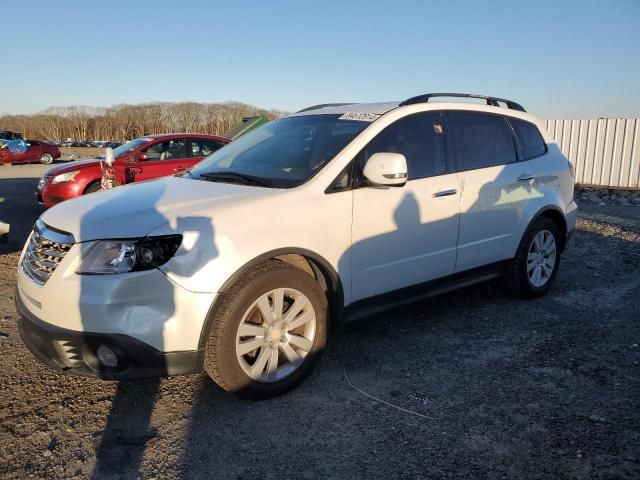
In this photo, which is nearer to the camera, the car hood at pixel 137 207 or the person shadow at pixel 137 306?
the person shadow at pixel 137 306

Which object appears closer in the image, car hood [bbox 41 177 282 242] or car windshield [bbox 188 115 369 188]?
car hood [bbox 41 177 282 242]

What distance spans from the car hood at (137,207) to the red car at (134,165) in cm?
576

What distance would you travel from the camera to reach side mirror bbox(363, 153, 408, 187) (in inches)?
131

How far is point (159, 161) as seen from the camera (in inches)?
382

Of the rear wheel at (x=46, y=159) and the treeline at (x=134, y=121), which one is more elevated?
the treeline at (x=134, y=121)

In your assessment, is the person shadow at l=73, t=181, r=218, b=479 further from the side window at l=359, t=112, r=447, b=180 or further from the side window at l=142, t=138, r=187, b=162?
the side window at l=142, t=138, r=187, b=162

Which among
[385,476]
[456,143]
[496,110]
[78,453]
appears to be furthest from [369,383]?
[496,110]

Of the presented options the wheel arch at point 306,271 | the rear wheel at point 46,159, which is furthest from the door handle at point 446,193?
the rear wheel at point 46,159

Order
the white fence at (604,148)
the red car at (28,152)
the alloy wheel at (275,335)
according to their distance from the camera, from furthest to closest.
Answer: the red car at (28,152) < the white fence at (604,148) < the alloy wheel at (275,335)

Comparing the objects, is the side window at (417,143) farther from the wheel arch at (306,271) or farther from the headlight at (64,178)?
the headlight at (64,178)

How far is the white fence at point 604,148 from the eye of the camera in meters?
13.0

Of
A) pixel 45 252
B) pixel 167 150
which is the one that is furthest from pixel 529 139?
pixel 167 150

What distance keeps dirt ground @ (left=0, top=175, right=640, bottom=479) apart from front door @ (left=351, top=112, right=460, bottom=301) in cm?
62

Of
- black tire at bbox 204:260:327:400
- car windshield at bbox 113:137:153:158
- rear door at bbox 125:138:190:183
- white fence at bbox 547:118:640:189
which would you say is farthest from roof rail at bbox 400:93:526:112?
white fence at bbox 547:118:640:189
